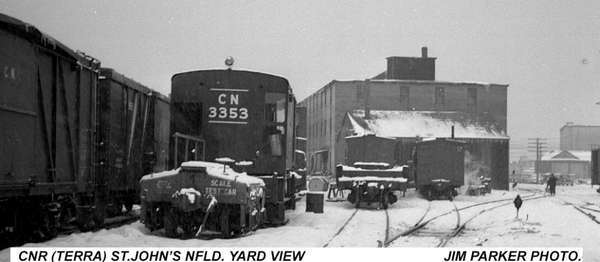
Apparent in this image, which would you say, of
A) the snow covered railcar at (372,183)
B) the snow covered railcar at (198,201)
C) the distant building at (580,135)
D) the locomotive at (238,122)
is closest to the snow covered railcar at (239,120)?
the locomotive at (238,122)

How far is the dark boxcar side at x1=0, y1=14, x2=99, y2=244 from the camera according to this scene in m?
6.75

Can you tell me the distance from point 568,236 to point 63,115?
275 inches

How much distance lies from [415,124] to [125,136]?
1280 centimetres

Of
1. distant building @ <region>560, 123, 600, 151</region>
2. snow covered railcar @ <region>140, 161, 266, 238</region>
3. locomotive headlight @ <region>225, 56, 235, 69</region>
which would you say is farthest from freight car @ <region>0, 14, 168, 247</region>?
distant building @ <region>560, 123, 600, 151</region>

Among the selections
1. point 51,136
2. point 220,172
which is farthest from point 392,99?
point 51,136

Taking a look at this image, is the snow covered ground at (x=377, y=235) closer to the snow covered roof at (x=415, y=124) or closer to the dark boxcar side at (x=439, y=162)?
the snow covered roof at (x=415, y=124)

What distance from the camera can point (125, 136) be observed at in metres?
10.5

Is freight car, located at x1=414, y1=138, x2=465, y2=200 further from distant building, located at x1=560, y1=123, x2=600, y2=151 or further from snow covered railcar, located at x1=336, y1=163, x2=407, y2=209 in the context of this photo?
distant building, located at x1=560, y1=123, x2=600, y2=151

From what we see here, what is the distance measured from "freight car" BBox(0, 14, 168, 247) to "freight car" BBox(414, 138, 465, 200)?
14.8m

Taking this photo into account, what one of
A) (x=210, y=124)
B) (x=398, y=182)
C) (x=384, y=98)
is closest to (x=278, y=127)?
(x=210, y=124)

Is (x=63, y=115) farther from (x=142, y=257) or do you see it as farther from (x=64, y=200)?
(x=142, y=257)

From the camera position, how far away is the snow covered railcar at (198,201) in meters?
8.42

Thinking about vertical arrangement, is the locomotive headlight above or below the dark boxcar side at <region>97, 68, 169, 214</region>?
above

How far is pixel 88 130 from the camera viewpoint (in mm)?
9039
